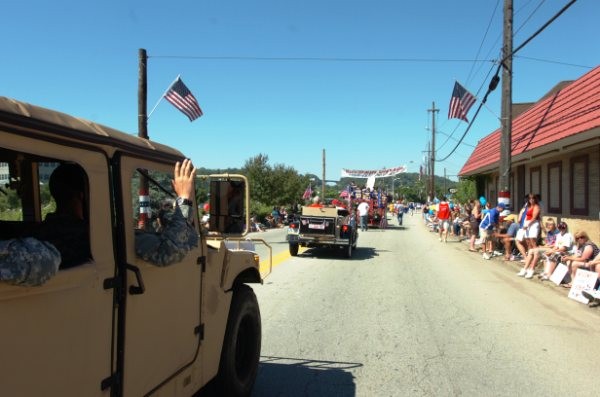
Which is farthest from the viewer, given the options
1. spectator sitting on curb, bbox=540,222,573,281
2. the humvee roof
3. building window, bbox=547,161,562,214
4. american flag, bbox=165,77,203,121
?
building window, bbox=547,161,562,214

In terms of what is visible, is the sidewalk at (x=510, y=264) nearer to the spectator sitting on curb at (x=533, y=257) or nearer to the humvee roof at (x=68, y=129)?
the spectator sitting on curb at (x=533, y=257)

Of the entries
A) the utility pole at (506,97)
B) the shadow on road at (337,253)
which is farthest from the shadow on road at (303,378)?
the utility pole at (506,97)

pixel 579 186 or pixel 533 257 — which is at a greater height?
pixel 579 186

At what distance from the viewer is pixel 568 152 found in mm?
16312

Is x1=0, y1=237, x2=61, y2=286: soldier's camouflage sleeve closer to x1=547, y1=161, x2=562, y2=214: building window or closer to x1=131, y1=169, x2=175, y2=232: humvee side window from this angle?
x1=131, y1=169, x2=175, y2=232: humvee side window

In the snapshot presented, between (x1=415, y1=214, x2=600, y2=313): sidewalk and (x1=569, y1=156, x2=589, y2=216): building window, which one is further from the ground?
(x1=569, y1=156, x2=589, y2=216): building window

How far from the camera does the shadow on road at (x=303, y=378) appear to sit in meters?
4.77

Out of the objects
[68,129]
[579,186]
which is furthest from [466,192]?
[68,129]

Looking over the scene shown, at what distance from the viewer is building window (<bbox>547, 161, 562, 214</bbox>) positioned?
1741cm

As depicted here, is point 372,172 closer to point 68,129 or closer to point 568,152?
point 568,152

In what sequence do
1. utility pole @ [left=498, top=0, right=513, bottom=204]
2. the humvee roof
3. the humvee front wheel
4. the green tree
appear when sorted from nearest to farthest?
the humvee roof
the humvee front wheel
utility pole @ [left=498, top=0, right=513, bottom=204]
the green tree

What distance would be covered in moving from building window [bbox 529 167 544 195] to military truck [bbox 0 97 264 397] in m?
18.2

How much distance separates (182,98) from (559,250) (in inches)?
442

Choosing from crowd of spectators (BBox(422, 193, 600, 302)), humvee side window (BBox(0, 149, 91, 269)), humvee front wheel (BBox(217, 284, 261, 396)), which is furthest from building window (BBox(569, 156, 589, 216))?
humvee side window (BBox(0, 149, 91, 269))
